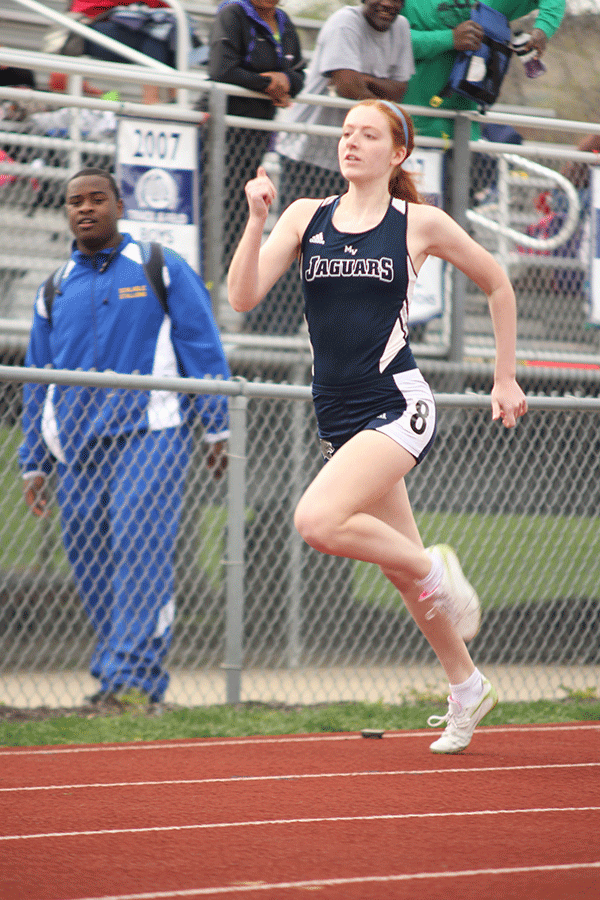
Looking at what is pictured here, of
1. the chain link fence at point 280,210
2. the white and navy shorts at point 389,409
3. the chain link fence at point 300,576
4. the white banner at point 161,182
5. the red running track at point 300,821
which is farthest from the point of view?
the chain link fence at point 280,210

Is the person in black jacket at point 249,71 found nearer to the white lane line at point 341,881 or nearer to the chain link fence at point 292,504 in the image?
the chain link fence at point 292,504

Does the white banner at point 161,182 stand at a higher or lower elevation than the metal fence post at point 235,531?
higher

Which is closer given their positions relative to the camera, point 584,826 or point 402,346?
→ point 584,826

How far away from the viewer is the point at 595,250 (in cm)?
787

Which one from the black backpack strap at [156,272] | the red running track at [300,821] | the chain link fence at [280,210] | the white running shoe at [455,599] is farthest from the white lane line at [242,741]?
the chain link fence at [280,210]

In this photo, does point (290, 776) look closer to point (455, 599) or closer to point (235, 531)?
point (455, 599)

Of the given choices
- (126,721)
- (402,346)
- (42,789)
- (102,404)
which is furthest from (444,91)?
(42,789)

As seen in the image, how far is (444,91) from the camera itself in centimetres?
759

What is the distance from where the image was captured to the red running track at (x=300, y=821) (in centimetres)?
284

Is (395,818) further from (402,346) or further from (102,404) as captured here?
(102,404)

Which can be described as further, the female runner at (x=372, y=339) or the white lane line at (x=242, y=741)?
the white lane line at (x=242, y=741)

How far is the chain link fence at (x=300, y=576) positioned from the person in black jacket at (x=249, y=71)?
4.29 ft

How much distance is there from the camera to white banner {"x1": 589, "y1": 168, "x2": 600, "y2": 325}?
7836mm

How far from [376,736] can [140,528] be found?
58.4 inches
